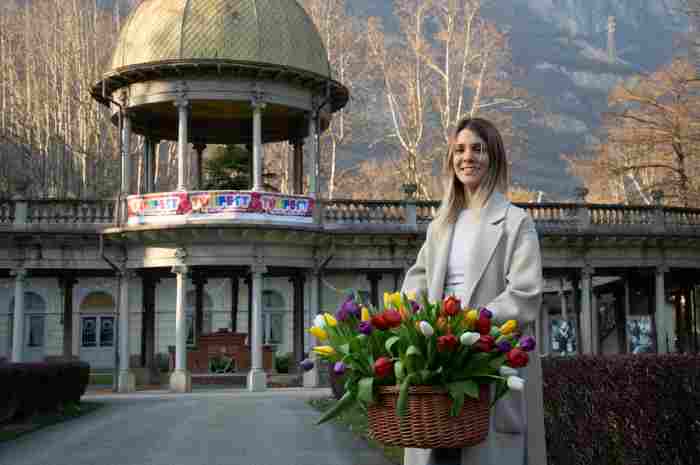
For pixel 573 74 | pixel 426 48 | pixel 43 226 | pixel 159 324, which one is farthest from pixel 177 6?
pixel 573 74

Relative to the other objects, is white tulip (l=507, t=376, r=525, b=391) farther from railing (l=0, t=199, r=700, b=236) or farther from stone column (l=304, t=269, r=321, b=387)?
stone column (l=304, t=269, r=321, b=387)

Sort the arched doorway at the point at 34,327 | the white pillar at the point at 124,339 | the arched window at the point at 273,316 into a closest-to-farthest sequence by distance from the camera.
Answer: the white pillar at the point at 124,339
the arched doorway at the point at 34,327
the arched window at the point at 273,316

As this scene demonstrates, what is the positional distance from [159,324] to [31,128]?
1222 cm

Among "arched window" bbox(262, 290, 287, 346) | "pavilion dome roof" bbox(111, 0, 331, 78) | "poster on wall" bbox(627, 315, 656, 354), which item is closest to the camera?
"pavilion dome roof" bbox(111, 0, 331, 78)

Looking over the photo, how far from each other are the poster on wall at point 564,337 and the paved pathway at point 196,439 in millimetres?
16875

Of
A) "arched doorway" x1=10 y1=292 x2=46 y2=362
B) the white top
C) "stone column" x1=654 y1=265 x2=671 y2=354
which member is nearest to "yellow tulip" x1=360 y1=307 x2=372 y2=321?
the white top

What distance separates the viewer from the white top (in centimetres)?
459

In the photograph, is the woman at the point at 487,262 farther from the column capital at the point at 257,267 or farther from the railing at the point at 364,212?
the railing at the point at 364,212

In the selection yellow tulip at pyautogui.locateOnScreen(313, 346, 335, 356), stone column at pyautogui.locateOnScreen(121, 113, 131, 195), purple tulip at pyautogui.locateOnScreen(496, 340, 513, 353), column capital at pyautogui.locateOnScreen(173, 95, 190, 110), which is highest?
column capital at pyautogui.locateOnScreen(173, 95, 190, 110)

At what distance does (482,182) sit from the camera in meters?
4.64

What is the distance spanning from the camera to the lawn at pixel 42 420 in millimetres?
15156

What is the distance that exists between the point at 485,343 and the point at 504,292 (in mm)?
624

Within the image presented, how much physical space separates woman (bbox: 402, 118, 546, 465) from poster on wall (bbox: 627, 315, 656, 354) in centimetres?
2730

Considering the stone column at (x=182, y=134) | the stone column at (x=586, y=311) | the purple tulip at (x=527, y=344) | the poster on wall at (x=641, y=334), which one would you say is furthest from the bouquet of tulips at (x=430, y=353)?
the poster on wall at (x=641, y=334)
